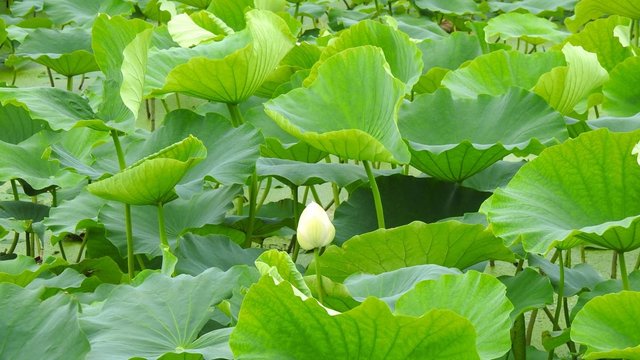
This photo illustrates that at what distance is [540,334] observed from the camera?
1838 mm

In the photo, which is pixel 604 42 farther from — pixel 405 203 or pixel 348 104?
pixel 348 104

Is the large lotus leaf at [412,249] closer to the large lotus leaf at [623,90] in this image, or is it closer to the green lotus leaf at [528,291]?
the green lotus leaf at [528,291]

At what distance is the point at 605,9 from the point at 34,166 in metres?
1.25

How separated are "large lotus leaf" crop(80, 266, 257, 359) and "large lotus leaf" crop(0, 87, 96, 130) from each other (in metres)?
0.51

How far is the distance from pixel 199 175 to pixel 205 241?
0.13 metres

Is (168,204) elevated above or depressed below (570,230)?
below

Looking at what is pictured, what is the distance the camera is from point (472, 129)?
165 cm

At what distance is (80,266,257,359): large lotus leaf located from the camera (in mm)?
1140

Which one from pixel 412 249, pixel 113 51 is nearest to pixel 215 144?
pixel 113 51

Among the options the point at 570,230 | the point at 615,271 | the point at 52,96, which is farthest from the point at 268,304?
the point at 615,271

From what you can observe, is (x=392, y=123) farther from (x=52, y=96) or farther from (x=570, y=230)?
(x=52, y=96)

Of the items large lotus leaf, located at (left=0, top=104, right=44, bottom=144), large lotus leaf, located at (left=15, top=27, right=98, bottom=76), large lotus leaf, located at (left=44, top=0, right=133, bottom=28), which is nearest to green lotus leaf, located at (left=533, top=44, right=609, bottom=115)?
large lotus leaf, located at (left=0, top=104, right=44, bottom=144)

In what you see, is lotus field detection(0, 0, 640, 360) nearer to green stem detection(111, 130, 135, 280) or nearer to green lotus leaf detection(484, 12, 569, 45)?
green stem detection(111, 130, 135, 280)

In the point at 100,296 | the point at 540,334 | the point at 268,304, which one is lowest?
the point at 540,334
